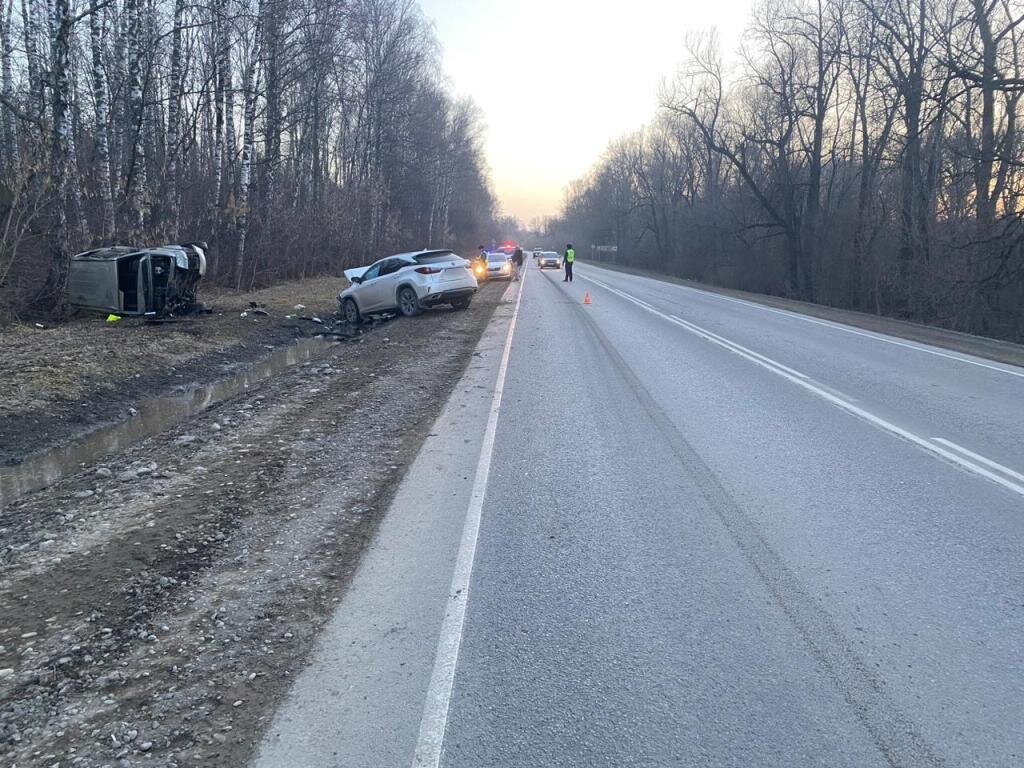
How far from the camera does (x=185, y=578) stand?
4676 millimetres

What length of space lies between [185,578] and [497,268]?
122 ft

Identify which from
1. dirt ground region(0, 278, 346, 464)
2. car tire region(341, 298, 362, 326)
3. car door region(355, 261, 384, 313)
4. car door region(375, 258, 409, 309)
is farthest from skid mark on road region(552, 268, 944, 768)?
car tire region(341, 298, 362, 326)

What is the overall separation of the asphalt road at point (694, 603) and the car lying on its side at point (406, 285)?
12078 mm

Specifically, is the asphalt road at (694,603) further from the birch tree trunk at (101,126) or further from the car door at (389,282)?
the birch tree trunk at (101,126)

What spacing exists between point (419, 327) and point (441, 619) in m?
14.9

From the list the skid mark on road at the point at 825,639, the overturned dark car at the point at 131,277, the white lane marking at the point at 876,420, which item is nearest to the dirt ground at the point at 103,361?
the overturned dark car at the point at 131,277

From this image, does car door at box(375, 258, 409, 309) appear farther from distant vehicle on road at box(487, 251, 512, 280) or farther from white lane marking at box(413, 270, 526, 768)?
distant vehicle on road at box(487, 251, 512, 280)

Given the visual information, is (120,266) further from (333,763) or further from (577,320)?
(333,763)

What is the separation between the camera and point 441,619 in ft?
13.4

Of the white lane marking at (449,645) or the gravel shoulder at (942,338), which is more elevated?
the gravel shoulder at (942,338)

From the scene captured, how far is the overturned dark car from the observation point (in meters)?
15.8

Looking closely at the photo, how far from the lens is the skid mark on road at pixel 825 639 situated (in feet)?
9.95

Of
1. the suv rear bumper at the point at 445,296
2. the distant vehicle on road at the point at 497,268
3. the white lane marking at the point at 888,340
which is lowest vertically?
the white lane marking at the point at 888,340

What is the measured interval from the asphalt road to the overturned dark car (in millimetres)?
10690
